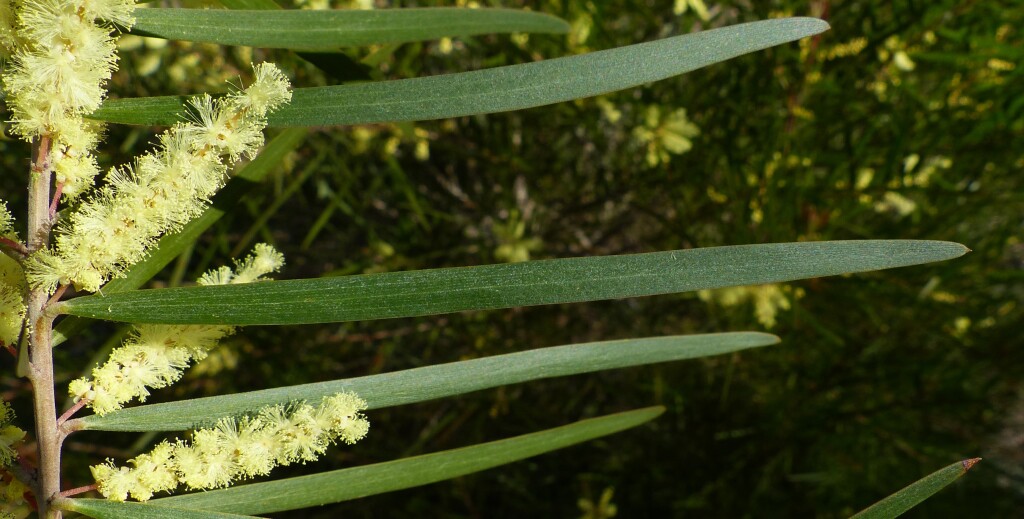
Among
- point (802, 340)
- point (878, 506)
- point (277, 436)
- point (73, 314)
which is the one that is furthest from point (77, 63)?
point (802, 340)

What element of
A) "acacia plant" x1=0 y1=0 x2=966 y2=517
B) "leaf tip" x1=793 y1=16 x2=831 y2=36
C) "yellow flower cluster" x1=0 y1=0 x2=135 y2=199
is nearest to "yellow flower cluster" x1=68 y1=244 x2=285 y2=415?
"acacia plant" x1=0 y1=0 x2=966 y2=517

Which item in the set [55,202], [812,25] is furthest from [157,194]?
[812,25]

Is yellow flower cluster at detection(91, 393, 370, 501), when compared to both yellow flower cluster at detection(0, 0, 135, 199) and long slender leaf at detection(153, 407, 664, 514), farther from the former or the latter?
yellow flower cluster at detection(0, 0, 135, 199)

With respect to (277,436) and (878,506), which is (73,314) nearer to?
(277,436)

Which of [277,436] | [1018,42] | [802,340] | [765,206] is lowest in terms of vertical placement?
[802,340]

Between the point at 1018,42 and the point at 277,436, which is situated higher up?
the point at 1018,42

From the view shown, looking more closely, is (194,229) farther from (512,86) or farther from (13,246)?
(512,86)
